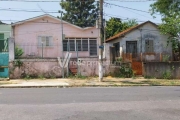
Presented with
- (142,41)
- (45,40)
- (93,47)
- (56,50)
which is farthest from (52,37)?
(142,41)

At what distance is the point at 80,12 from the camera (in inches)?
2211

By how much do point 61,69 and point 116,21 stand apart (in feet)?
84.0

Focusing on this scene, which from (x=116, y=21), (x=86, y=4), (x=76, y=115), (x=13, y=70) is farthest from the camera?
(x=86, y=4)

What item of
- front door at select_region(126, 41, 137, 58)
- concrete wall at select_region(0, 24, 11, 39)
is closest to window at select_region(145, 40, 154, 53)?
front door at select_region(126, 41, 137, 58)

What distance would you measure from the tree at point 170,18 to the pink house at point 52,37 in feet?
23.7

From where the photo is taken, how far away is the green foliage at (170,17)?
1144 inches

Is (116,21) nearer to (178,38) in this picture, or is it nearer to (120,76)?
(178,38)

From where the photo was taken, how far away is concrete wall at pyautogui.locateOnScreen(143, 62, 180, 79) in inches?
885

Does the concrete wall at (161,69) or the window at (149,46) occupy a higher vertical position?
the window at (149,46)

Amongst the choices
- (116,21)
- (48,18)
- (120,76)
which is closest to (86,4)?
(116,21)

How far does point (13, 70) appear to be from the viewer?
2070cm

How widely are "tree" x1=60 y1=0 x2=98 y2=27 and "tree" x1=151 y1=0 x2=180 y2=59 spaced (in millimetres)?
25700

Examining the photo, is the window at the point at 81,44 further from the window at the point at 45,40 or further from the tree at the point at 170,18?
the tree at the point at 170,18

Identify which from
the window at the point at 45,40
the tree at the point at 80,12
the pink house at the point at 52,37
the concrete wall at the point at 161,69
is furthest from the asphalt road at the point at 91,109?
the tree at the point at 80,12
